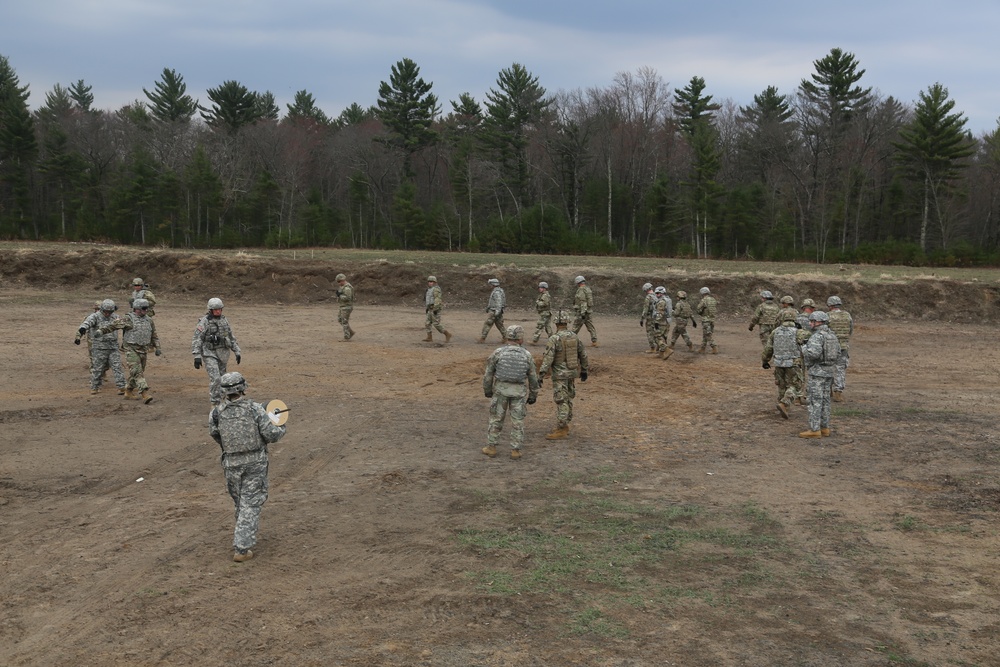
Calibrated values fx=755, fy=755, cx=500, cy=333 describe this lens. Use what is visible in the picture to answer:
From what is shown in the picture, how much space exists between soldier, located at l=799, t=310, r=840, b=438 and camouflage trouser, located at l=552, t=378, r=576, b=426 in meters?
4.10

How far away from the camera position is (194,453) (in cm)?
1225

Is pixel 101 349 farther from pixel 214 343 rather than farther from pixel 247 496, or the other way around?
pixel 247 496

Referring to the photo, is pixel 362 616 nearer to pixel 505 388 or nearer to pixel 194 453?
pixel 505 388

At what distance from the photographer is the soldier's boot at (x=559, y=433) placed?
521 inches

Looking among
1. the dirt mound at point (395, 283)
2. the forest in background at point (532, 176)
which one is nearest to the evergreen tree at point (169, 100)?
the forest in background at point (532, 176)

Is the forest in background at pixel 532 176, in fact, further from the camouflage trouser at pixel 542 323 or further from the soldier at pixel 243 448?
the soldier at pixel 243 448

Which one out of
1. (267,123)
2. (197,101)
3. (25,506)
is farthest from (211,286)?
(197,101)

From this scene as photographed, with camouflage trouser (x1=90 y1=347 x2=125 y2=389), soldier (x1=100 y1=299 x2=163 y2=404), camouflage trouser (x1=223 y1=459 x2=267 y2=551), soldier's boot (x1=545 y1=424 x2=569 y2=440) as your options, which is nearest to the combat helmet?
camouflage trouser (x1=223 y1=459 x2=267 y2=551)

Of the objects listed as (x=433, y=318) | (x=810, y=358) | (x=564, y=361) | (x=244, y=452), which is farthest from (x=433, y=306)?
(x=244, y=452)

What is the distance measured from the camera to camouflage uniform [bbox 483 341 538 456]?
11797 mm

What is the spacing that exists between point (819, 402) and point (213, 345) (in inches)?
435

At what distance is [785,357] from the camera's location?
14.3 metres

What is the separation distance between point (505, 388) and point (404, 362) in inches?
336

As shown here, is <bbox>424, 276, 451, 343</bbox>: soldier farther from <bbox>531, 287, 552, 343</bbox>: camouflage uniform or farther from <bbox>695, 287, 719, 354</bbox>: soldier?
<bbox>695, 287, 719, 354</bbox>: soldier
